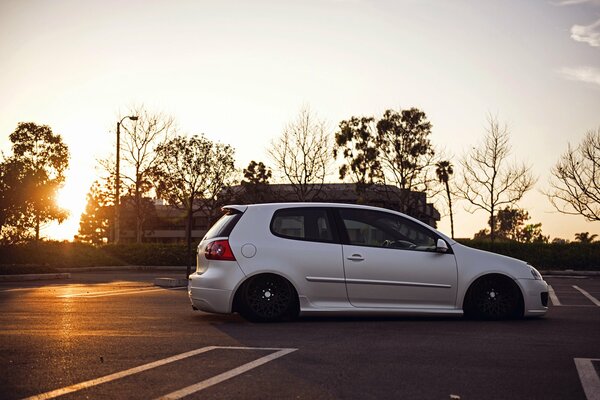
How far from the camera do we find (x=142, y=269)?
32.6 meters

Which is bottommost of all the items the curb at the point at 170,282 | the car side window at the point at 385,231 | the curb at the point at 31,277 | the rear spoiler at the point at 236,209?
the curb at the point at 170,282

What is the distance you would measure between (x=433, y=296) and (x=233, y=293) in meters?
2.70

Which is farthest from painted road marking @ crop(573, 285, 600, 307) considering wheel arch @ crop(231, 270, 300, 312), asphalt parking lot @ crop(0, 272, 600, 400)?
wheel arch @ crop(231, 270, 300, 312)

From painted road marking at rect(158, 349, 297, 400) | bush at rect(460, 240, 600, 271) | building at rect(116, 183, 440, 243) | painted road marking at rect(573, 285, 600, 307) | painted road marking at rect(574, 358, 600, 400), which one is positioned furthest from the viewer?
building at rect(116, 183, 440, 243)

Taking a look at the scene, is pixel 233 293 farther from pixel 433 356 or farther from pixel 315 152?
pixel 315 152

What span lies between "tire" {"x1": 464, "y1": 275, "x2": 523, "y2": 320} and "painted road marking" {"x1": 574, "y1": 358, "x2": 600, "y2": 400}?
A: 358 cm

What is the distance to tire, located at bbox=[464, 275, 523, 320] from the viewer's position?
10.9 m

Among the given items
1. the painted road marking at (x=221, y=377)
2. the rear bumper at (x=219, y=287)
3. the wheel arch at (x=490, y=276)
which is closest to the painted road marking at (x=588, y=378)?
the painted road marking at (x=221, y=377)

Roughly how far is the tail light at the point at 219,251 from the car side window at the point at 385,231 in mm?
1638

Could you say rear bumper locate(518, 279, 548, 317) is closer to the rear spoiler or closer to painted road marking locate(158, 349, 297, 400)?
the rear spoiler

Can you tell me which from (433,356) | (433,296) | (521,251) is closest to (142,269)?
(521,251)

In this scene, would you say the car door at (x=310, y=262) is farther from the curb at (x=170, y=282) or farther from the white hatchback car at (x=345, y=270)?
the curb at (x=170, y=282)

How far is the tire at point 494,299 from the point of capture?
35.7 feet

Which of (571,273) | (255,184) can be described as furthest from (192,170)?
(571,273)
